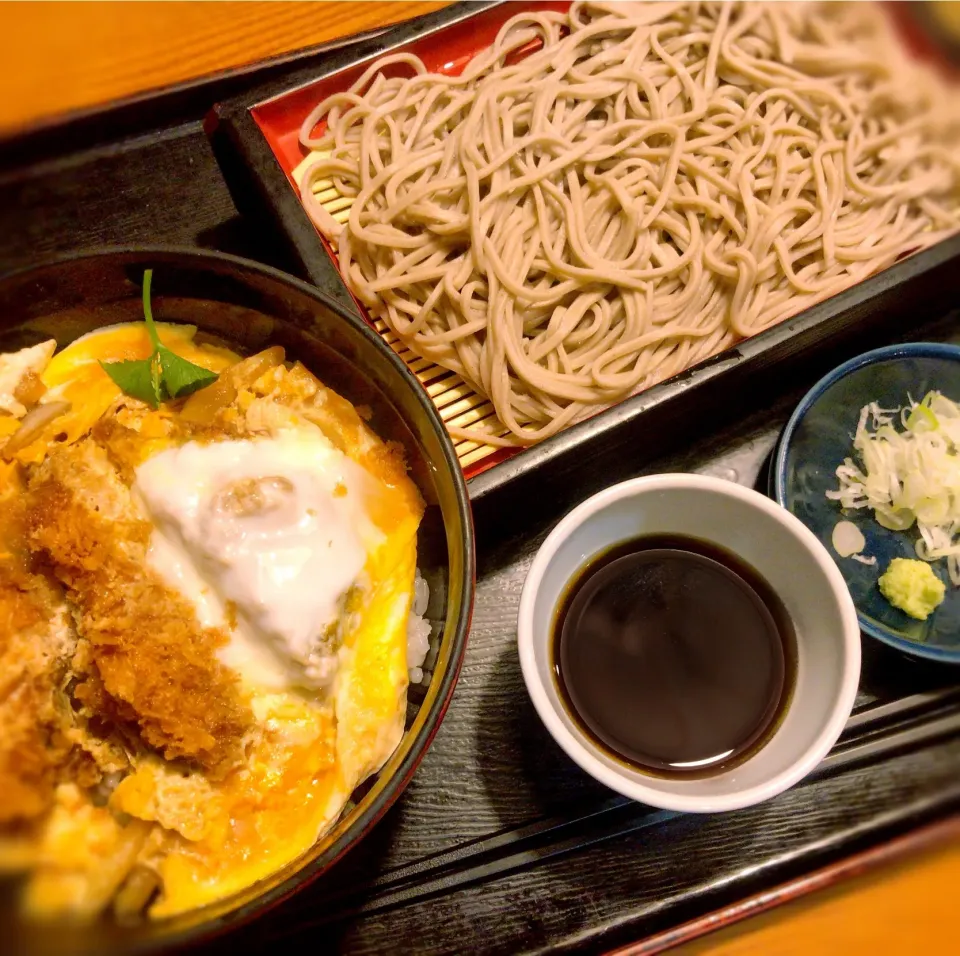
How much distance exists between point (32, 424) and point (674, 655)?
1067mm

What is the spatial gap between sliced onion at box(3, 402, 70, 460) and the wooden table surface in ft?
1.49

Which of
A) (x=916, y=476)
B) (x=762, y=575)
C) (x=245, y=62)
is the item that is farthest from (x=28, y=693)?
(x=916, y=476)

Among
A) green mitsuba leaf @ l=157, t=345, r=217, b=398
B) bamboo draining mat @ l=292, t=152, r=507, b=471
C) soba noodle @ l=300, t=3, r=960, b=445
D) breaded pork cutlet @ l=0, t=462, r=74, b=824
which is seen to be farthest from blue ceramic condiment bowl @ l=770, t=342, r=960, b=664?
breaded pork cutlet @ l=0, t=462, r=74, b=824

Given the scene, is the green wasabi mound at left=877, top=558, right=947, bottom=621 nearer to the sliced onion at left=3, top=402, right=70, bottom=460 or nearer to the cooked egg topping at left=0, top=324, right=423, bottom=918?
the cooked egg topping at left=0, top=324, right=423, bottom=918

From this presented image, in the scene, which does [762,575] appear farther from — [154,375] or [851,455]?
[154,375]

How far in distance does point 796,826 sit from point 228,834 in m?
0.99

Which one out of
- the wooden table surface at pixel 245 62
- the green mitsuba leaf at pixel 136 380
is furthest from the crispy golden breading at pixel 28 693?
the wooden table surface at pixel 245 62

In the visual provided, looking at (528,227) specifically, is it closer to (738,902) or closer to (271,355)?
(271,355)

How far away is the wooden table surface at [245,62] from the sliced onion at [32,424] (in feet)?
1.49

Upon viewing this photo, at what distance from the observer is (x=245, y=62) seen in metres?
1.76

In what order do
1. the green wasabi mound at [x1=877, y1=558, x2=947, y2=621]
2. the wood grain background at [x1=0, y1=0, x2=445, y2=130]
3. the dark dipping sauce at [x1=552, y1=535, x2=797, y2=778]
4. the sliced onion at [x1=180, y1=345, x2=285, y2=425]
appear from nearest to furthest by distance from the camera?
the sliced onion at [x1=180, y1=345, x2=285, y2=425]
the wood grain background at [x1=0, y1=0, x2=445, y2=130]
the dark dipping sauce at [x1=552, y1=535, x2=797, y2=778]
the green wasabi mound at [x1=877, y1=558, x2=947, y2=621]

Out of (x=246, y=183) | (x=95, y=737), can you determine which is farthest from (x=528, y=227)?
(x=95, y=737)

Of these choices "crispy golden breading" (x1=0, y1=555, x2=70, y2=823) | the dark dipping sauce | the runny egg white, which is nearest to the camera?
"crispy golden breading" (x1=0, y1=555, x2=70, y2=823)

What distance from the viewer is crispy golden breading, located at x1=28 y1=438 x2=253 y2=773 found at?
3.01 feet
